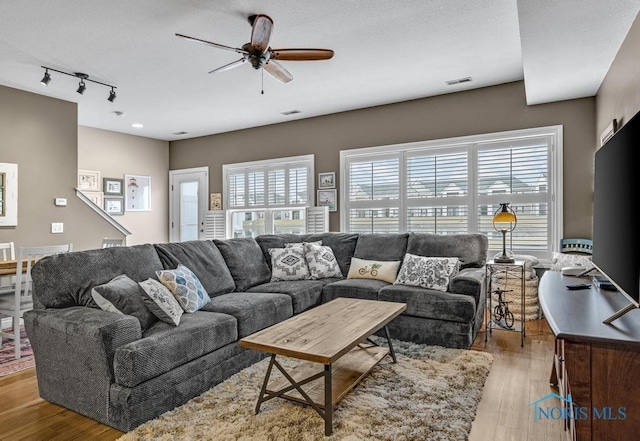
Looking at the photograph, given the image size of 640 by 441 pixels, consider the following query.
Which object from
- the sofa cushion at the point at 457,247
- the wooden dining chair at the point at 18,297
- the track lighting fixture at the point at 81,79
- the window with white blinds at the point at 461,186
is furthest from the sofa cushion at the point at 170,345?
the window with white blinds at the point at 461,186

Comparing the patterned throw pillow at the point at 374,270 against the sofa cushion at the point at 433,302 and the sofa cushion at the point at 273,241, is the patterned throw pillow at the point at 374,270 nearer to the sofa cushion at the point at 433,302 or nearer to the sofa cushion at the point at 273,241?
the sofa cushion at the point at 433,302

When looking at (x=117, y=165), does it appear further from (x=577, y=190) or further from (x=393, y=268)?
(x=577, y=190)

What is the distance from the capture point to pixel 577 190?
412 centimetres

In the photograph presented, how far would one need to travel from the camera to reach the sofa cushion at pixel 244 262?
3678mm

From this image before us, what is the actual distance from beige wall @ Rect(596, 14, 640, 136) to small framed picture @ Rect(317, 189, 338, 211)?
3.27 m

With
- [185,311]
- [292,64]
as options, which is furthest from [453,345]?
[292,64]

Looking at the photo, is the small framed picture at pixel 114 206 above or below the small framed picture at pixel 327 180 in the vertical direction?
below

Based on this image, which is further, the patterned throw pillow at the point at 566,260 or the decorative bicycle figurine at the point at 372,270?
the decorative bicycle figurine at the point at 372,270

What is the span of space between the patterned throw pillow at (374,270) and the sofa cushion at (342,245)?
198mm

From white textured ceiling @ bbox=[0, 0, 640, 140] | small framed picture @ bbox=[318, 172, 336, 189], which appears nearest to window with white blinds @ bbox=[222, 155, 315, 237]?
small framed picture @ bbox=[318, 172, 336, 189]

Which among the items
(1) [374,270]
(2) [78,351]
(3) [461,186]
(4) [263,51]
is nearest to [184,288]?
(2) [78,351]

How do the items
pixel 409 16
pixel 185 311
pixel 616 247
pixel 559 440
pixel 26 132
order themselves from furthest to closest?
pixel 26 132
pixel 409 16
pixel 185 311
pixel 559 440
pixel 616 247

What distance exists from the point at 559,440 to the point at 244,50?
3.05m

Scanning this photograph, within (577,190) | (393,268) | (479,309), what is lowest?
(479,309)
